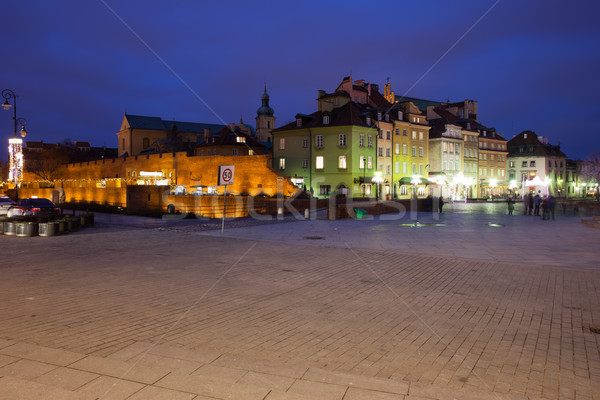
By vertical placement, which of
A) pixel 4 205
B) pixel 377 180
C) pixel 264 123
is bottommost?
pixel 4 205

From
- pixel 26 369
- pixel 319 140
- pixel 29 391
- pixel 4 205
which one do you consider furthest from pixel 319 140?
pixel 29 391

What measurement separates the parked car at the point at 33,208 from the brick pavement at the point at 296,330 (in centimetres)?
1382

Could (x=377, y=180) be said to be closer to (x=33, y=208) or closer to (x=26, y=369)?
(x=33, y=208)

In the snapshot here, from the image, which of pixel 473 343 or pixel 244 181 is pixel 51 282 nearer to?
pixel 473 343

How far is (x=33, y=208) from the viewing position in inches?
931

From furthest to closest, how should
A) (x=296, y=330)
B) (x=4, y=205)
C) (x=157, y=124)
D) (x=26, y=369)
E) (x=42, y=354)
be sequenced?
(x=157, y=124) < (x=4, y=205) < (x=296, y=330) < (x=42, y=354) < (x=26, y=369)

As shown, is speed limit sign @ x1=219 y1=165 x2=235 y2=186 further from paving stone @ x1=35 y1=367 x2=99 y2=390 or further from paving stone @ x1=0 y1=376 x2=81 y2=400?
paving stone @ x1=0 y1=376 x2=81 y2=400

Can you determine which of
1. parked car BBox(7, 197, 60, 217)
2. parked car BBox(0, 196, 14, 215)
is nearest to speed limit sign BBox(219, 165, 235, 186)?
parked car BBox(7, 197, 60, 217)

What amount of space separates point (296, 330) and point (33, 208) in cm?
2324

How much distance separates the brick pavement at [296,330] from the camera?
409 cm

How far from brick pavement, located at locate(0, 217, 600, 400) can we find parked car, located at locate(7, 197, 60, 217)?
13.8 m

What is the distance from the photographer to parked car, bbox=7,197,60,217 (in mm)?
23297

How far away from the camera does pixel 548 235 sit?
1819 cm

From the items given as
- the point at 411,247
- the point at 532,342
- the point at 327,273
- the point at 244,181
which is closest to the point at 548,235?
the point at 411,247
